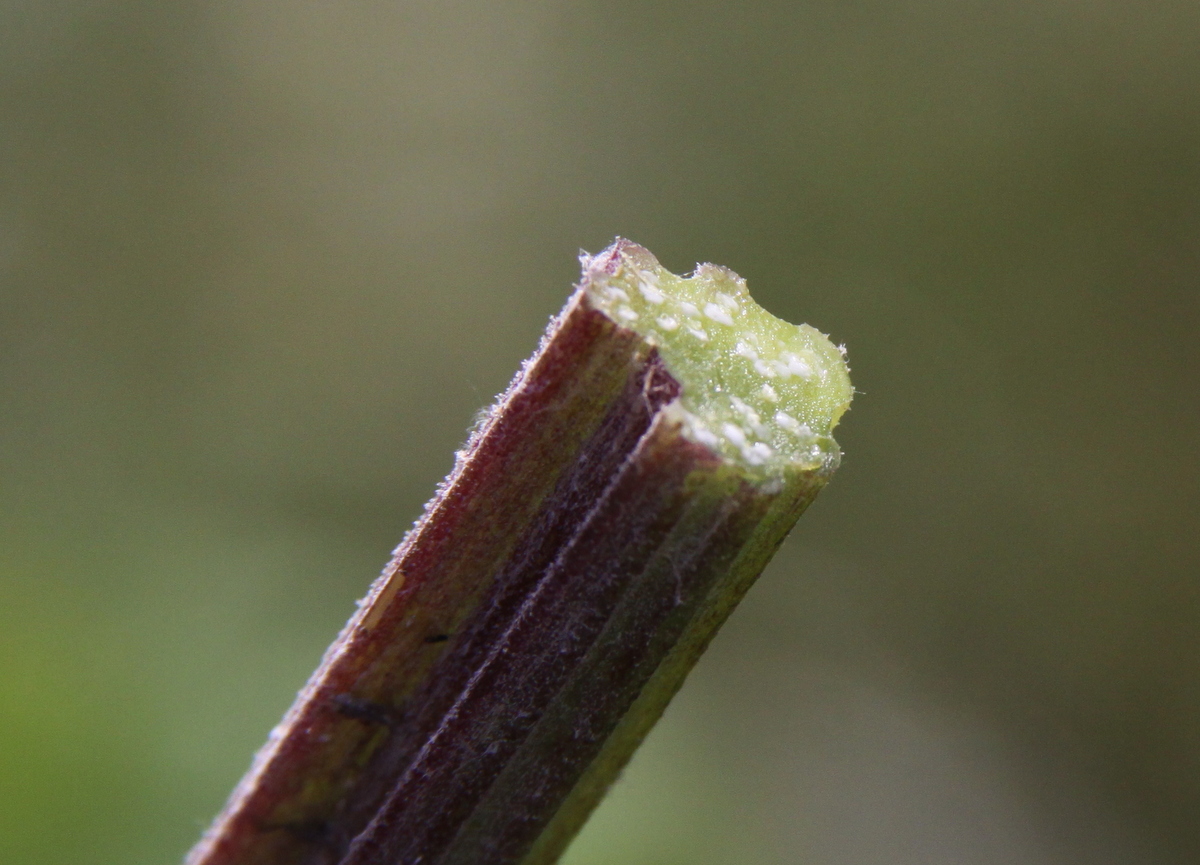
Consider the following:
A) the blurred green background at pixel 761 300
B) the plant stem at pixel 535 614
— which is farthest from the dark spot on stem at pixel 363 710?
the blurred green background at pixel 761 300

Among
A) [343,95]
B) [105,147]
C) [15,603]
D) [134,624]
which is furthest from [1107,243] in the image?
[105,147]

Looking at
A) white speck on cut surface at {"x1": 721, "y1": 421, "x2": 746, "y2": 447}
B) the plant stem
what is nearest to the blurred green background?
the plant stem

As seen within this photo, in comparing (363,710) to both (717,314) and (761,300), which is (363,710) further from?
(761,300)

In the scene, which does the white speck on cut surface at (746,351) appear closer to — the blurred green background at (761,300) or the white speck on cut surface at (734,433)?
the white speck on cut surface at (734,433)

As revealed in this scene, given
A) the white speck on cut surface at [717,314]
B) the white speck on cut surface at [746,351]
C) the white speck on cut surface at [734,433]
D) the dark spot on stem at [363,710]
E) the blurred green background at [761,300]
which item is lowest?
the dark spot on stem at [363,710]

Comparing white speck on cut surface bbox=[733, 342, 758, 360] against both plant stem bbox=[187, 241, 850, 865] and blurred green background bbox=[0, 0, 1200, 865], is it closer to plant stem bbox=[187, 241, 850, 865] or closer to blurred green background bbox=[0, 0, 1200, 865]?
plant stem bbox=[187, 241, 850, 865]
